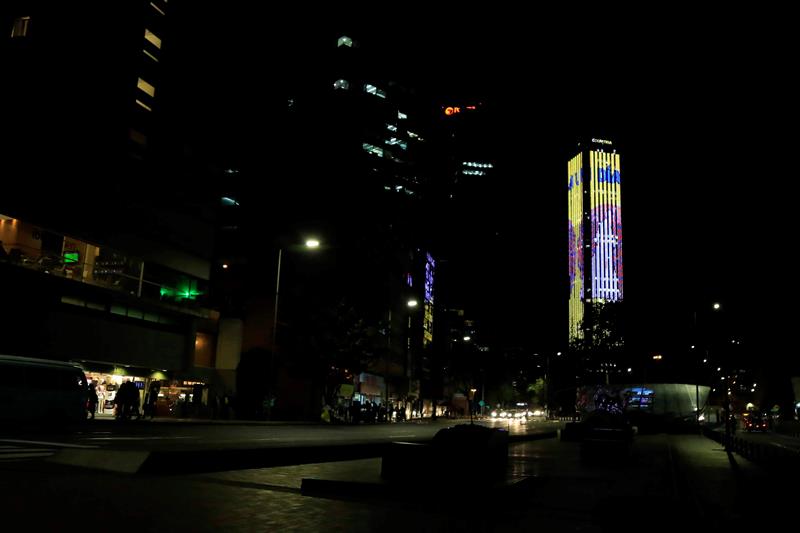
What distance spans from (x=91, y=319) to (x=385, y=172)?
95.6m

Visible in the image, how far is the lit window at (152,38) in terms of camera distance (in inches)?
2581

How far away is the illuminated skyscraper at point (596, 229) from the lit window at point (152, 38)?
480 feet

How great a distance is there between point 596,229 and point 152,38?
152 m

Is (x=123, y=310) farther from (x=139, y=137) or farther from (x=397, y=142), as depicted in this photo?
(x=397, y=142)

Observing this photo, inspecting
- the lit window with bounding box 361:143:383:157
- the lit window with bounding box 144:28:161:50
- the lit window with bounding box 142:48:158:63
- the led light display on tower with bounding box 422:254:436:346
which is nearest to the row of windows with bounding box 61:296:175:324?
the lit window with bounding box 142:48:158:63

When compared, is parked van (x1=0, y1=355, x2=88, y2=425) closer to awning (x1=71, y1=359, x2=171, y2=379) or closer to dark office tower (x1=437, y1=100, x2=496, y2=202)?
awning (x1=71, y1=359, x2=171, y2=379)

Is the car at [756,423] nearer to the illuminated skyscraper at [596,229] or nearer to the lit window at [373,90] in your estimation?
the lit window at [373,90]

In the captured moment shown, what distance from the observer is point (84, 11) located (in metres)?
43.3

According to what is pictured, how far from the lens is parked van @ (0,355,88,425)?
21.3 m

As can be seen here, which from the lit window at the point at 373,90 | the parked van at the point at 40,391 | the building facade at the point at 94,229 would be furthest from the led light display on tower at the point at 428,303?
the parked van at the point at 40,391

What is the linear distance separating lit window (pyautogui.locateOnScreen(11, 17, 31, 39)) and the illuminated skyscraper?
552 feet

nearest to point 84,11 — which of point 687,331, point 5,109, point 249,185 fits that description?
point 5,109

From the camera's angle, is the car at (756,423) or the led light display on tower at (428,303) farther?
the led light display on tower at (428,303)

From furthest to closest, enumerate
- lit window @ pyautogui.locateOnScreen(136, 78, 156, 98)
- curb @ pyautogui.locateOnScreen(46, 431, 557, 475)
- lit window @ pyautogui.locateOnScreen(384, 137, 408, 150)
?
1. lit window @ pyautogui.locateOnScreen(384, 137, 408, 150)
2. lit window @ pyautogui.locateOnScreen(136, 78, 156, 98)
3. curb @ pyautogui.locateOnScreen(46, 431, 557, 475)
